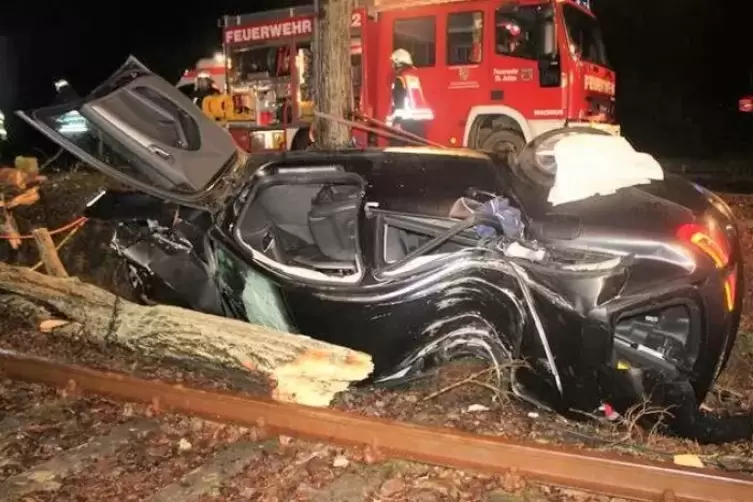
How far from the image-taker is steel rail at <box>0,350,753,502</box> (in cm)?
298

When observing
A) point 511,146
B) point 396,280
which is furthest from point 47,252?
point 511,146

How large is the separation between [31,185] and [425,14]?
625 cm

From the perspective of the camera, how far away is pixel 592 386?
3479 millimetres

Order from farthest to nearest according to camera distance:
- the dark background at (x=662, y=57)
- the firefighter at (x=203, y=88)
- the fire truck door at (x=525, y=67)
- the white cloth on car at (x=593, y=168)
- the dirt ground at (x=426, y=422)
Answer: the dark background at (x=662, y=57), the firefighter at (x=203, y=88), the fire truck door at (x=525, y=67), the white cloth on car at (x=593, y=168), the dirt ground at (x=426, y=422)

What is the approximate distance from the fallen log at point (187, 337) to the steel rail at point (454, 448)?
19 centimetres

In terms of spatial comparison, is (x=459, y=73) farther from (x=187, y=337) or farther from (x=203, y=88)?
(x=187, y=337)

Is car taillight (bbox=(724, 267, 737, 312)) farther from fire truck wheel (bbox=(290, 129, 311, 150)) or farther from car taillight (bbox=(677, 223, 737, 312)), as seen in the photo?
fire truck wheel (bbox=(290, 129, 311, 150))

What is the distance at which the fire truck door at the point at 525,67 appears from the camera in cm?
1011

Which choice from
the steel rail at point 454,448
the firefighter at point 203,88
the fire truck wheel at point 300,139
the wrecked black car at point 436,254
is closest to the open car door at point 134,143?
the wrecked black car at point 436,254

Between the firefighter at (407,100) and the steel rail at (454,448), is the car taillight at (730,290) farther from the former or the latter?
the firefighter at (407,100)

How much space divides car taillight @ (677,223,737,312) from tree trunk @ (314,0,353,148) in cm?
398

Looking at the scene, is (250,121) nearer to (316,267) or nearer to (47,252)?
(47,252)

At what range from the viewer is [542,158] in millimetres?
3854

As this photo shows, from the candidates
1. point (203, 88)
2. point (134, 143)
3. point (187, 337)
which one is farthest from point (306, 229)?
point (203, 88)
